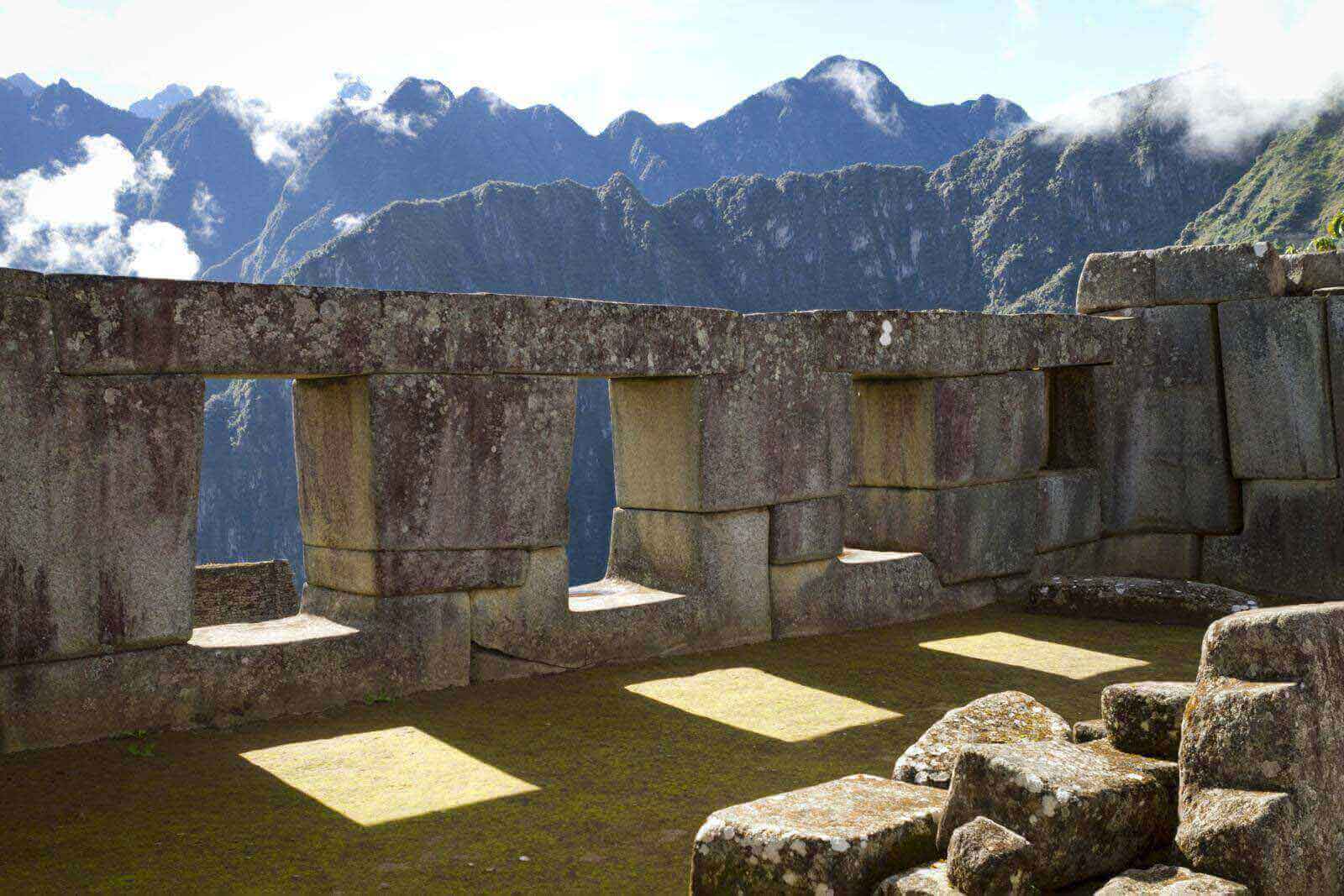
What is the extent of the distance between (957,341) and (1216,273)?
2.20 metres

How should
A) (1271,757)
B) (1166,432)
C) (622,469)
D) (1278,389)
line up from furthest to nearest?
(1166,432)
(1278,389)
(622,469)
(1271,757)

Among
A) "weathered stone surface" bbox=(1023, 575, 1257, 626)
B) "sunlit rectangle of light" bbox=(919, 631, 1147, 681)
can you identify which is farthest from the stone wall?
"sunlit rectangle of light" bbox=(919, 631, 1147, 681)

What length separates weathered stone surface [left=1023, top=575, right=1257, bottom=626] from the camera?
6867 mm

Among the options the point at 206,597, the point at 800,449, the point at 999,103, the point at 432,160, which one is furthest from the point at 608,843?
the point at 999,103

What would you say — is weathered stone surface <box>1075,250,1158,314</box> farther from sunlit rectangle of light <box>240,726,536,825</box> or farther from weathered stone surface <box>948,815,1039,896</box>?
weathered stone surface <box>948,815,1039,896</box>

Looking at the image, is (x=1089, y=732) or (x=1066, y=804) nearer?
(x=1066, y=804)

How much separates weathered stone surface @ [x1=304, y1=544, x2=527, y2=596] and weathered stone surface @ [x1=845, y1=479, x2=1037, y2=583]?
2.87m

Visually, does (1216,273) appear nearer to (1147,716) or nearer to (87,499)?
(1147,716)

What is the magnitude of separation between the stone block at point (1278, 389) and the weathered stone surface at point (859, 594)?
7.15 feet

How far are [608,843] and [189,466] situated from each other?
2.30 metres

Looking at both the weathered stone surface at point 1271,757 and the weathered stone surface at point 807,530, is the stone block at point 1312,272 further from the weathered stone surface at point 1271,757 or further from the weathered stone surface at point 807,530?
the weathered stone surface at point 1271,757

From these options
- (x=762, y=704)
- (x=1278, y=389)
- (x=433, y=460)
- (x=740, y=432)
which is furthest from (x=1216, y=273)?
(x=433, y=460)

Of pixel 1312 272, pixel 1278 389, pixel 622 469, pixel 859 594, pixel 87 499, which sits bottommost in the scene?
pixel 859 594

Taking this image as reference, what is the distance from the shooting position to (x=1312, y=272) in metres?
8.00
